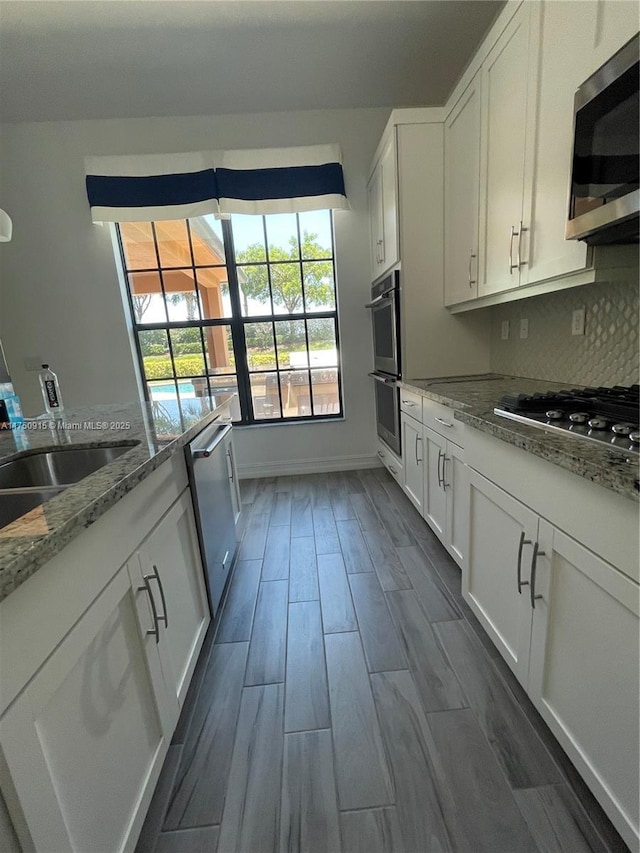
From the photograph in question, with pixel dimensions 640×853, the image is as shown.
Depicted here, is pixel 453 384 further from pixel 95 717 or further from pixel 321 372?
pixel 95 717

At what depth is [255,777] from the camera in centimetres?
106

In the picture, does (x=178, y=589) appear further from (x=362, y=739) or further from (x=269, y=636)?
(x=362, y=739)

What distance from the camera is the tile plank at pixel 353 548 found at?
2.00 metres

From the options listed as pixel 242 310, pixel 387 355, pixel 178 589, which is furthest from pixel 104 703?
pixel 242 310

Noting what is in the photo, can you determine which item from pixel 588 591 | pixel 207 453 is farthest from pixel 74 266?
pixel 588 591

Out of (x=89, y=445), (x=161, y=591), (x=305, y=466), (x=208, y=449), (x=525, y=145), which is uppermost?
Answer: (x=525, y=145)

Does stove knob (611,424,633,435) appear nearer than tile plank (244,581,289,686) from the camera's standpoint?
Yes

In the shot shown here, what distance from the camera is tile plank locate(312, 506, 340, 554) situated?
2201 millimetres

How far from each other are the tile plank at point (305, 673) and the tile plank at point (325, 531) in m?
0.46

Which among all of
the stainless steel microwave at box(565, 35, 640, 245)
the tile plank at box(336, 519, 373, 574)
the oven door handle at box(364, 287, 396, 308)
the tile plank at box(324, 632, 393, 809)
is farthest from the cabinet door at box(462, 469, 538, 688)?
the oven door handle at box(364, 287, 396, 308)

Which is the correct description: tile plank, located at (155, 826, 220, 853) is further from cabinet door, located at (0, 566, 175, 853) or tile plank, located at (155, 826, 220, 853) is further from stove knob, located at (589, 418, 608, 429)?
stove knob, located at (589, 418, 608, 429)

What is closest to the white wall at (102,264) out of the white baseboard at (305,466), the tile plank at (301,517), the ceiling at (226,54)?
the white baseboard at (305,466)

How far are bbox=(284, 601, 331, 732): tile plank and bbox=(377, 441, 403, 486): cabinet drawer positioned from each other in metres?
1.20

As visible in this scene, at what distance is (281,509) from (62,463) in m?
1.68
